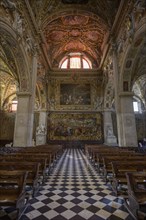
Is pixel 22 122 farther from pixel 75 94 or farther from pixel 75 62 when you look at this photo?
pixel 75 62

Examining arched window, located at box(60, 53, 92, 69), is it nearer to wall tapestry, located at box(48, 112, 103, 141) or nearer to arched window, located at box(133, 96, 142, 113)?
wall tapestry, located at box(48, 112, 103, 141)

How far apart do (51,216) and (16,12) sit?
1148cm

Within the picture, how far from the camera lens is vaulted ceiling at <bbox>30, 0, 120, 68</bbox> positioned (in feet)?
48.0

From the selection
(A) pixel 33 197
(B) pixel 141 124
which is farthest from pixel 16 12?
(B) pixel 141 124

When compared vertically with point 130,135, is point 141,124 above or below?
above

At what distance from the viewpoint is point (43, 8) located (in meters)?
14.4

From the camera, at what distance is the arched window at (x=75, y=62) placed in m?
24.7

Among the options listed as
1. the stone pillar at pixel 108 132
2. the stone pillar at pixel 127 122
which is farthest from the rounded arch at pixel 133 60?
the stone pillar at pixel 108 132

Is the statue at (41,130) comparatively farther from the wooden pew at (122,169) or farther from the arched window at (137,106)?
the wooden pew at (122,169)

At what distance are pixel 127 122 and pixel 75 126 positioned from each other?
1135cm

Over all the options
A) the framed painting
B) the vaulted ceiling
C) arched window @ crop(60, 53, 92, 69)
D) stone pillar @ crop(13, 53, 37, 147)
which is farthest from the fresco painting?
stone pillar @ crop(13, 53, 37, 147)

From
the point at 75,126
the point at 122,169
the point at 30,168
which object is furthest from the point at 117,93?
the point at 75,126

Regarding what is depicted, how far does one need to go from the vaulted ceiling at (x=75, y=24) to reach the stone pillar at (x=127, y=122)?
25.3 ft

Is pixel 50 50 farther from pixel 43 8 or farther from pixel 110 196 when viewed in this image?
pixel 110 196
